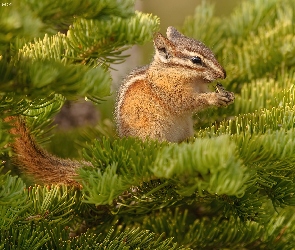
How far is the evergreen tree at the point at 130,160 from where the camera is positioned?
2.80 ft

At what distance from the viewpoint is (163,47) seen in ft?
5.53

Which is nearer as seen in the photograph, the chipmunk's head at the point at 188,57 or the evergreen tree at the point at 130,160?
the evergreen tree at the point at 130,160

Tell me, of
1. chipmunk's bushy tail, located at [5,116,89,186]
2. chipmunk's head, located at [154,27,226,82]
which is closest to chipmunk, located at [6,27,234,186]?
chipmunk's head, located at [154,27,226,82]

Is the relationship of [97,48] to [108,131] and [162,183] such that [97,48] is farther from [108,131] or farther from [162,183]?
[108,131]

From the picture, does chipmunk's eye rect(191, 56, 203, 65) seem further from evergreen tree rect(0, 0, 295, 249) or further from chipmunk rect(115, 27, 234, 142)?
evergreen tree rect(0, 0, 295, 249)

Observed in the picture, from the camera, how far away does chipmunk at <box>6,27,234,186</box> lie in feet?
5.31

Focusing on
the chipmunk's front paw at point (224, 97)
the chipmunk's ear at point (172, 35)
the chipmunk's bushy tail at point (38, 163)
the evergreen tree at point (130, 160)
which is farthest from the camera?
the chipmunk's ear at point (172, 35)

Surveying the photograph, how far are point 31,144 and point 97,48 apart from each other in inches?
11.9

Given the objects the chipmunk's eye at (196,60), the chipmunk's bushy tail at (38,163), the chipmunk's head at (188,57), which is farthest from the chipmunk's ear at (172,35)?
the chipmunk's bushy tail at (38,163)

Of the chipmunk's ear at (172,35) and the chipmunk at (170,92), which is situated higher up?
the chipmunk's ear at (172,35)

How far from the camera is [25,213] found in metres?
1.08

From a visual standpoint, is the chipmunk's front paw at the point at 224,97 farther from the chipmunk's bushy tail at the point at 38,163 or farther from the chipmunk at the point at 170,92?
the chipmunk's bushy tail at the point at 38,163

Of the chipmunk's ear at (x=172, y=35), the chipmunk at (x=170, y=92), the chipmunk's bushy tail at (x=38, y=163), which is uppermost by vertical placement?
the chipmunk's ear at (x=172, y=35)

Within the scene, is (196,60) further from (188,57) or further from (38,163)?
(38,163)
